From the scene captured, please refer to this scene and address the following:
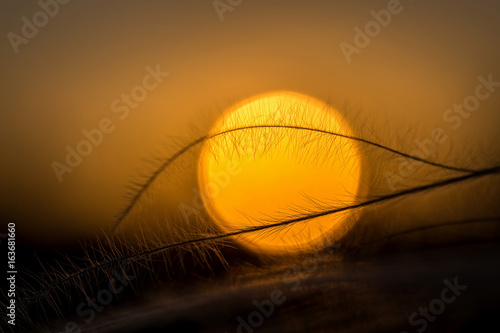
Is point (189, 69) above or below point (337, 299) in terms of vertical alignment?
above

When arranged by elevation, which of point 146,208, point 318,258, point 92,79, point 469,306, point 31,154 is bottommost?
point 469,306

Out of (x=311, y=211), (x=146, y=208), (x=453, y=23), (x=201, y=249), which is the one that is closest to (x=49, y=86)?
(x=146, y=208)

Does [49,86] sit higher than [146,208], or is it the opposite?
[49,86]

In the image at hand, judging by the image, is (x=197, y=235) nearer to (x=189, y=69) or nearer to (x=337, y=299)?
(x=337, y=299)

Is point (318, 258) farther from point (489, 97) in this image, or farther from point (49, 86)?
point (49, 86)

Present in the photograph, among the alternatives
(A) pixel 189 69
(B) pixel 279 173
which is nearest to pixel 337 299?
(B) pixel 279 173

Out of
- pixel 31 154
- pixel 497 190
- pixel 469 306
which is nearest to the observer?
pixel 469 306
